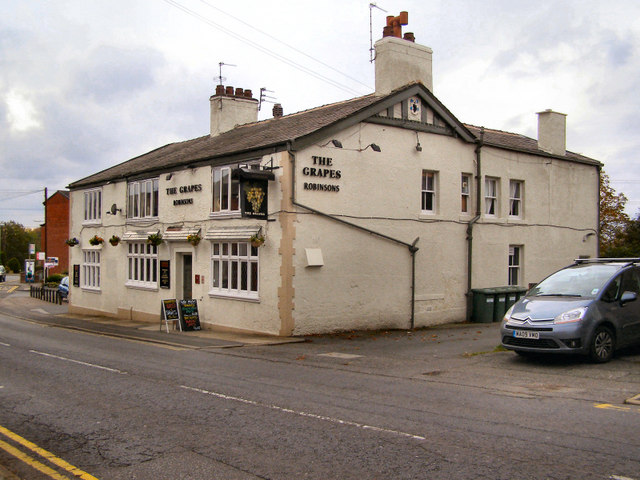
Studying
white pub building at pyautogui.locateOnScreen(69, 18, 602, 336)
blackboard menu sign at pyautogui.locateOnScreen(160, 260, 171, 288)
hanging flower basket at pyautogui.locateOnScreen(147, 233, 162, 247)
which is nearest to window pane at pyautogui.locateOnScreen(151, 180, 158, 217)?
white pub building at pyautogui.locateOnScreen(69, 18, 602, 336)

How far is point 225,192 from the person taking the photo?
19141mm

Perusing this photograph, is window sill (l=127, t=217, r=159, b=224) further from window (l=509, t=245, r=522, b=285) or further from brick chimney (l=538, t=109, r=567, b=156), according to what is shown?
brick chimney (l=538, t=109, r=567, b=156)

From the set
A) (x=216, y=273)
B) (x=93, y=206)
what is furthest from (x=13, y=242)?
(x=216, y=273)

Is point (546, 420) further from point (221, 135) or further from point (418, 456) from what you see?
point (221, 135)

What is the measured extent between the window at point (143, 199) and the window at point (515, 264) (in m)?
13.9

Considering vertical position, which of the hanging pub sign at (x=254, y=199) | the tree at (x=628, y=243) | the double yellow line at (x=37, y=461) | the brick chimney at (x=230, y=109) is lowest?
the double yellow line at (x=37, y=461)

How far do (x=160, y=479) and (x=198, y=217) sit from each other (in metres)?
15.4

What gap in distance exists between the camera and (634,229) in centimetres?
3625

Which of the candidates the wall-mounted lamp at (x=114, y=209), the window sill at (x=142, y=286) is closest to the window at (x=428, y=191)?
the window sill at (x=142, y=286)

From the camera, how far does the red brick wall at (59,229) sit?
67938mm

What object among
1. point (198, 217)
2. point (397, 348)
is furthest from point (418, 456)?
point (198, 217)

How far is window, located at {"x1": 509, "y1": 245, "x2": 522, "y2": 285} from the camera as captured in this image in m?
23.2

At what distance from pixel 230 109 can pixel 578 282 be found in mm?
17839

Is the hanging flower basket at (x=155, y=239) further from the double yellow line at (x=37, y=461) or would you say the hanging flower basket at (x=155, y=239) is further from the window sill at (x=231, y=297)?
the double yellow line at (x=37, y=461)
